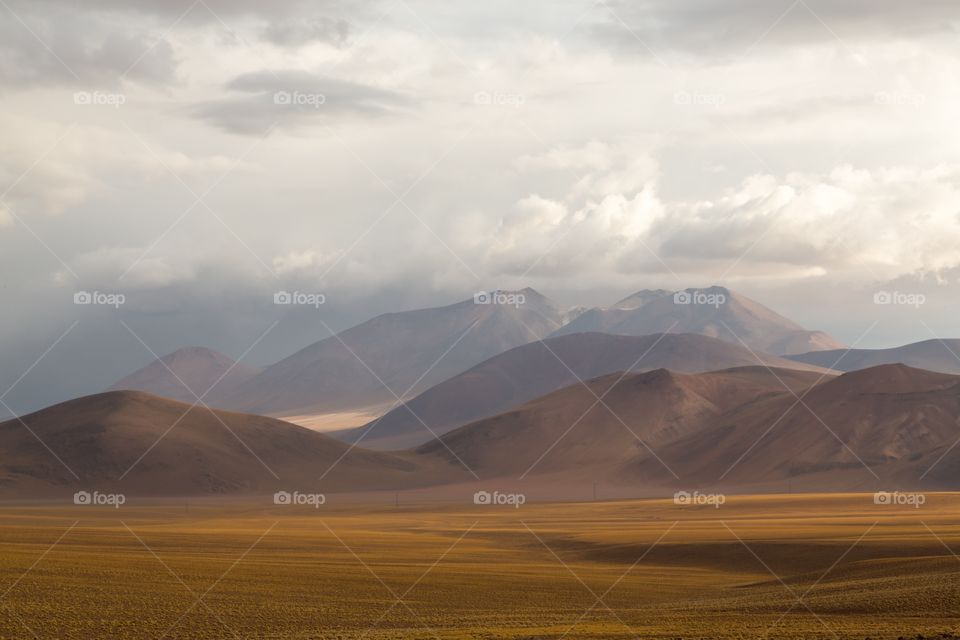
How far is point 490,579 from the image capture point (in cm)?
5775

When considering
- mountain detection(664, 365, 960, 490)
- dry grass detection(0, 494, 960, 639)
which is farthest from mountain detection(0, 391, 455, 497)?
dry grass detection(0, 494, 960, 639)

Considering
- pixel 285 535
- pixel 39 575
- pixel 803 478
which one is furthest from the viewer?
pixel 803 478

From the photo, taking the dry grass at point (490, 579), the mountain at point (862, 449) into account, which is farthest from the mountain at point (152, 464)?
the dry grass at point (490, 579)

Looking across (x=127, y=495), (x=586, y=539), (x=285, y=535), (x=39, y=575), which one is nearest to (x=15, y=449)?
(x=127, y=495)

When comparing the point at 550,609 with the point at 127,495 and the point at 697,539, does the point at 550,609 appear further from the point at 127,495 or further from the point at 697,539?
the point at 127,495

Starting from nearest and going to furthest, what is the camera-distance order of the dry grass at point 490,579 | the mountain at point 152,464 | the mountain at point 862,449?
the dry grass at point 490,579 → the mountain at point 152,464 → the mountain at point 862,449

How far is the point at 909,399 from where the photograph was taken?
19938cm

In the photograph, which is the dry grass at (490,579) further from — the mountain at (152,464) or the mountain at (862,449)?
the mountain at (152,464)

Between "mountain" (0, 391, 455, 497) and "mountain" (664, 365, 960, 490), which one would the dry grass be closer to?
"mountain" (664, 365, 960, 490)

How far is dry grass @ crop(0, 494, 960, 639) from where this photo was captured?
39.2m

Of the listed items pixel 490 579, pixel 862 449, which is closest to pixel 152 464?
pixel 862 449

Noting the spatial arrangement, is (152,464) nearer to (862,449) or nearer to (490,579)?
(862,449)

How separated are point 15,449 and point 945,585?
171m

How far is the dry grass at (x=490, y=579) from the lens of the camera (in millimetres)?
39250
